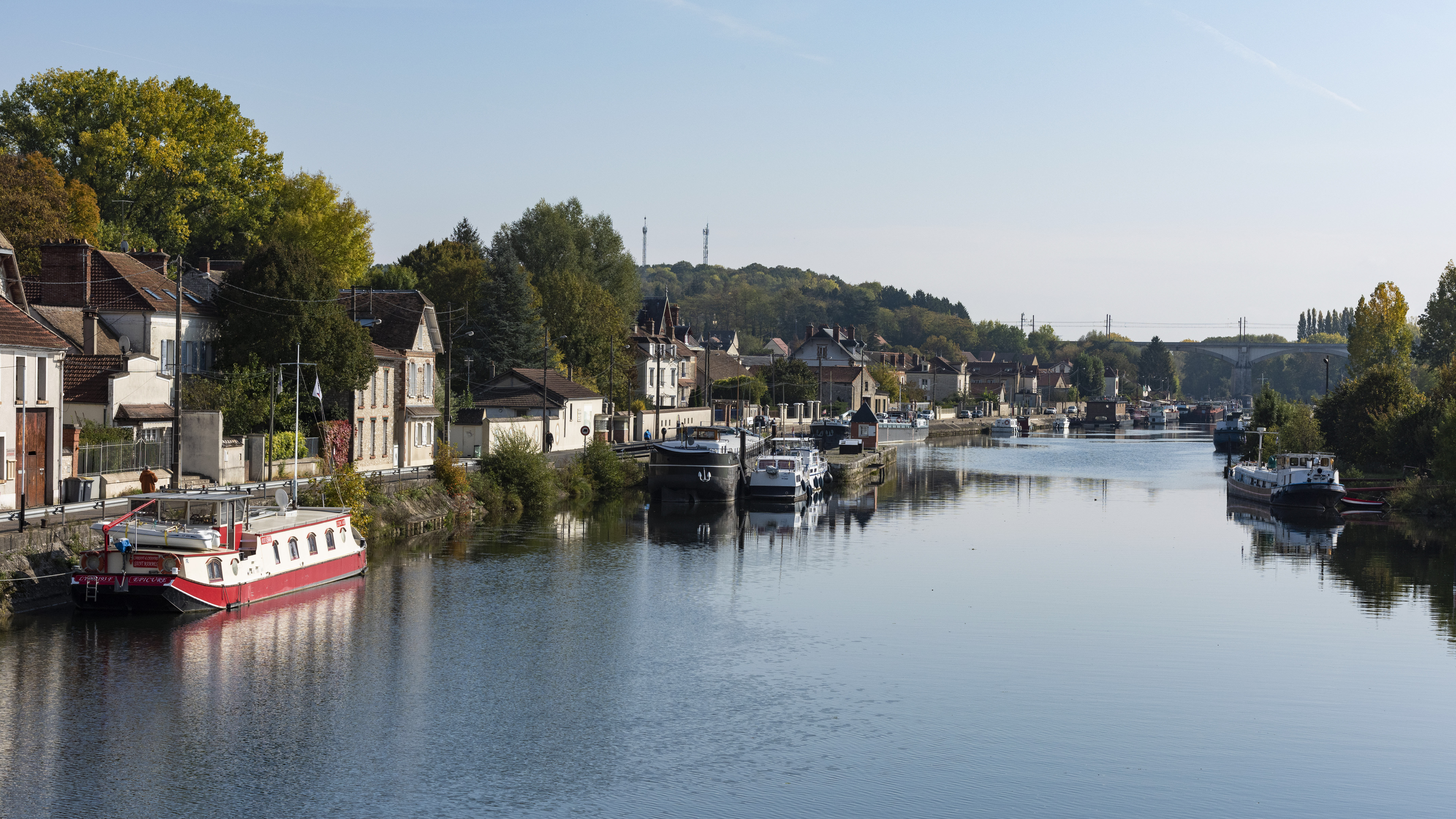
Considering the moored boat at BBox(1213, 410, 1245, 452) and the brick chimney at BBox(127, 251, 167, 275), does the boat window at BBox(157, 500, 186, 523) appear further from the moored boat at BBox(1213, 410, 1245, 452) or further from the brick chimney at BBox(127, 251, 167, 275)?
the moored boat at BBox(1213, 410, 1245, 452)

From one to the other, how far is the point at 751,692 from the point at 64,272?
3782 cm

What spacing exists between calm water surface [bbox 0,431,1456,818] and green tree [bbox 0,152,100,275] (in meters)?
26.5

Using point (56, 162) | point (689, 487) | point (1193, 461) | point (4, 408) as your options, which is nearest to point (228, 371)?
point (4, 408)

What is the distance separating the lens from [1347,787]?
2439 cm

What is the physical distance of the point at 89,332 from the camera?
50.5m

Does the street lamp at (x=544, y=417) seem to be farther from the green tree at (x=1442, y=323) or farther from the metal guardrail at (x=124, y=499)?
the green tree at (x=1442, y=323)

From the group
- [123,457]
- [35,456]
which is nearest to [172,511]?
[35,456]

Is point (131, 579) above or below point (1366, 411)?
below

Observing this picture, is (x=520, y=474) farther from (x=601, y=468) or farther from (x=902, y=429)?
(x=902, y=429)

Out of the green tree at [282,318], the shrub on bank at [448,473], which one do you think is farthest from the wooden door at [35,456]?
the shrub on bank at [448,473]

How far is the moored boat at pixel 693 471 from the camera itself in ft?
230

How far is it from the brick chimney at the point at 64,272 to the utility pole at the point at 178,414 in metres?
5.97

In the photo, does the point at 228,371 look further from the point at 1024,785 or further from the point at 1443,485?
the point at 1443,485

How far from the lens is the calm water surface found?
2341 centimetres
